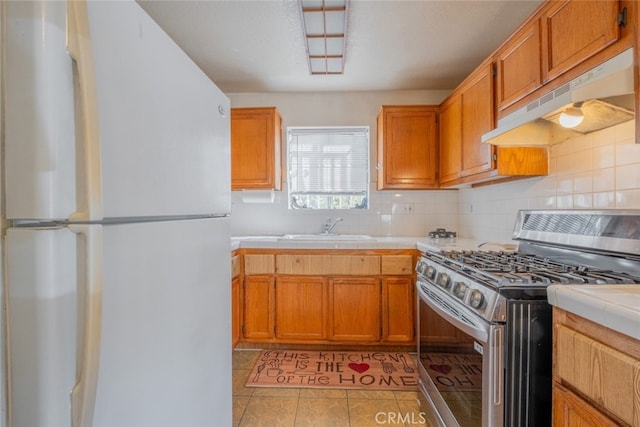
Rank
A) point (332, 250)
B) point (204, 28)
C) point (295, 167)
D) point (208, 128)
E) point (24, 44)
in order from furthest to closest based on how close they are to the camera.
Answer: point (295, 167), point (332, 250), point (204, 28), point (208, 128), point (24, 44)

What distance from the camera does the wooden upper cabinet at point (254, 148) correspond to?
2.78 metres

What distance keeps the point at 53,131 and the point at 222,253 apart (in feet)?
2.55

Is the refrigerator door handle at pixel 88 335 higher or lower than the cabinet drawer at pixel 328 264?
higher

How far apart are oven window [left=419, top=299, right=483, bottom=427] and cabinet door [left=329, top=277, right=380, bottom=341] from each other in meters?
0.73

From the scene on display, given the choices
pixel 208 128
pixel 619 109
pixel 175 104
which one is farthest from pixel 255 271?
pixel 619 109

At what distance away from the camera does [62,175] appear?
51cm

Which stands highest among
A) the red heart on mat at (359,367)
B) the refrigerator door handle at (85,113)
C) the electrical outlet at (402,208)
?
the refrigerator door handle at (85,113)

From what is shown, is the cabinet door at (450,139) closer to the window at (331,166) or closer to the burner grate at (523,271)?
the window at (331,166)

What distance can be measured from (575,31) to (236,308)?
2.58 metres

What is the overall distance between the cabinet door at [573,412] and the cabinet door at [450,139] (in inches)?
70.3

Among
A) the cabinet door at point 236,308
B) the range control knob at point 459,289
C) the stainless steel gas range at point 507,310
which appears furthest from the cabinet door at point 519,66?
the cabinet door at point 236,308

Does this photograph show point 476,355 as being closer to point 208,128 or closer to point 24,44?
point 208,128

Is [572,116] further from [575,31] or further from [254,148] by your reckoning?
[254,148]

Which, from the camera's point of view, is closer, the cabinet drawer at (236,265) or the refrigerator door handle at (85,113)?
the refrigerator door handle at (85,113)
